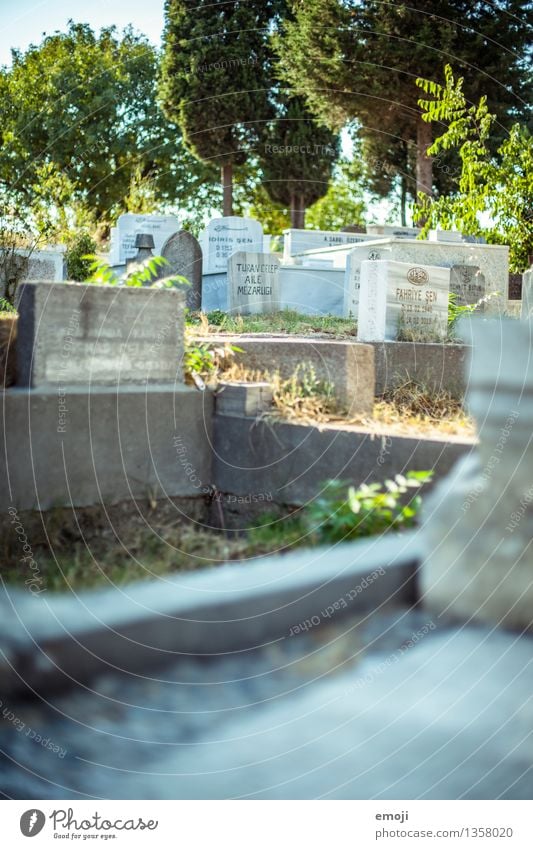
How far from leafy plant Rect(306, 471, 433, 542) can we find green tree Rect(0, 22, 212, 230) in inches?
97.8

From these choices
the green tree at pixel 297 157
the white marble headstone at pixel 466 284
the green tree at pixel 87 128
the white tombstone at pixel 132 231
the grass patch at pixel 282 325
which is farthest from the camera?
the green tree at pixel 297 157

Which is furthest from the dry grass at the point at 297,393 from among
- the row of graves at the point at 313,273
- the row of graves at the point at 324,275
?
the row of graves at the point at 324,275

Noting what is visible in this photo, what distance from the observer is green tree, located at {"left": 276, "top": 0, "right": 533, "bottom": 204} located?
8828 mm

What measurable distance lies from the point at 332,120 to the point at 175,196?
370 centimetres

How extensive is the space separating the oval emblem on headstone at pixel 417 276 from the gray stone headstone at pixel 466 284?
3695 millimetres

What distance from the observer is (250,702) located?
208cm

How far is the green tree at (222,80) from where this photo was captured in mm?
10961

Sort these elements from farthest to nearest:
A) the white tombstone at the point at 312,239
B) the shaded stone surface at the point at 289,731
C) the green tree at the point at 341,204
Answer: the green tree at the point at 341,204 → the white tombstone at the point at 312,239 → the shaded stone surface at the point at 289,731

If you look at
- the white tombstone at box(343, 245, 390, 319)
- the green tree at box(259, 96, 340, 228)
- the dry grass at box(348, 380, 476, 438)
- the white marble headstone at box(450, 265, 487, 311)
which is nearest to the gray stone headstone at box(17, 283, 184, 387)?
the dry grass at box(348, 380, 476, 438)

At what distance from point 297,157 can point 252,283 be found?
1002cm

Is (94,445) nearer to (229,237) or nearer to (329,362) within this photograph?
(329,362)

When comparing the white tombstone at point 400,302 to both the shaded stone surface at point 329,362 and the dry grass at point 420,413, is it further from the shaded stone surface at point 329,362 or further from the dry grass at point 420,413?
the shaded stone surface at point 329,362

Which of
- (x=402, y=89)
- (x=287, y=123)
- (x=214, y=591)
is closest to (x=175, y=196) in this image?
(x=287, y=123)

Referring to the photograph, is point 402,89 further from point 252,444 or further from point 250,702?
point 250,702
